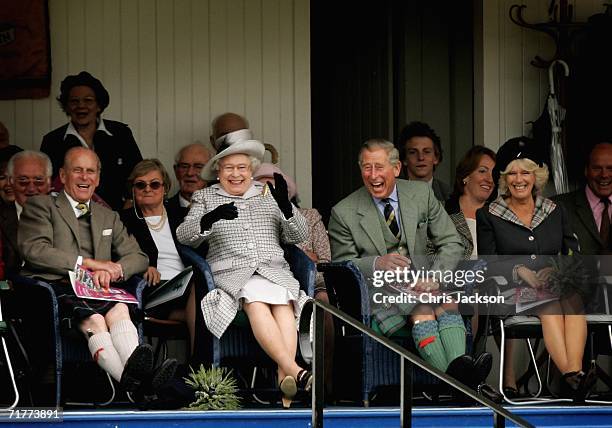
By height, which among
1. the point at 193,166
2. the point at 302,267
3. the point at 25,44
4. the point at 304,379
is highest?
the point at 25,44

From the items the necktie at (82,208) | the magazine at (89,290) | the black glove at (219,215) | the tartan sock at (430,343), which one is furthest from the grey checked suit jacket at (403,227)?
the necktie at (82,208)

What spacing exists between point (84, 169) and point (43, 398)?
3.66ft

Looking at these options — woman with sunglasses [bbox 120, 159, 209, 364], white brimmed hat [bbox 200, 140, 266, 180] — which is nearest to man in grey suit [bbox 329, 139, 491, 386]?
white brimmed hat [bbox 200, 140, 266, 180]

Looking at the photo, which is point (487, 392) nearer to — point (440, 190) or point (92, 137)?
point (440, 190)

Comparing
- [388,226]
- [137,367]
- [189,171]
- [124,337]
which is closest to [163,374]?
[137,367]

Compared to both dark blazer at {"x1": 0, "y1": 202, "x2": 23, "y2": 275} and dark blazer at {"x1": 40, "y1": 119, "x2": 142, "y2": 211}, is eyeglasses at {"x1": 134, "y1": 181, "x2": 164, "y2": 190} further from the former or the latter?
dark blazer at {"x1": 0, "y1": 202, "x2": 23, "y2": 275}

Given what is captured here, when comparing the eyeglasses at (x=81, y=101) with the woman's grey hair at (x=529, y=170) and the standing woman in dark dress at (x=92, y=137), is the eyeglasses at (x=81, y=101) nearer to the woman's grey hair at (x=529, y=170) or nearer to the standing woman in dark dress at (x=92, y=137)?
the standing woman in dark dress at (x=92, y=137)

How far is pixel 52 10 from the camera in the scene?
9.38 meters

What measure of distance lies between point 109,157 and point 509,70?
8.24ft

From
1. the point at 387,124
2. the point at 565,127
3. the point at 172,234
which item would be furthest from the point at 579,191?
the point at 172,234

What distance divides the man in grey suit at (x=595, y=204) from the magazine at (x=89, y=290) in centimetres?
256

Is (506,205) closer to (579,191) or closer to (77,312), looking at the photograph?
(579,191)

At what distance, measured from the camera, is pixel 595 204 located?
8.66 meters

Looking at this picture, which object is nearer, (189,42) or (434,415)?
(434,415)
